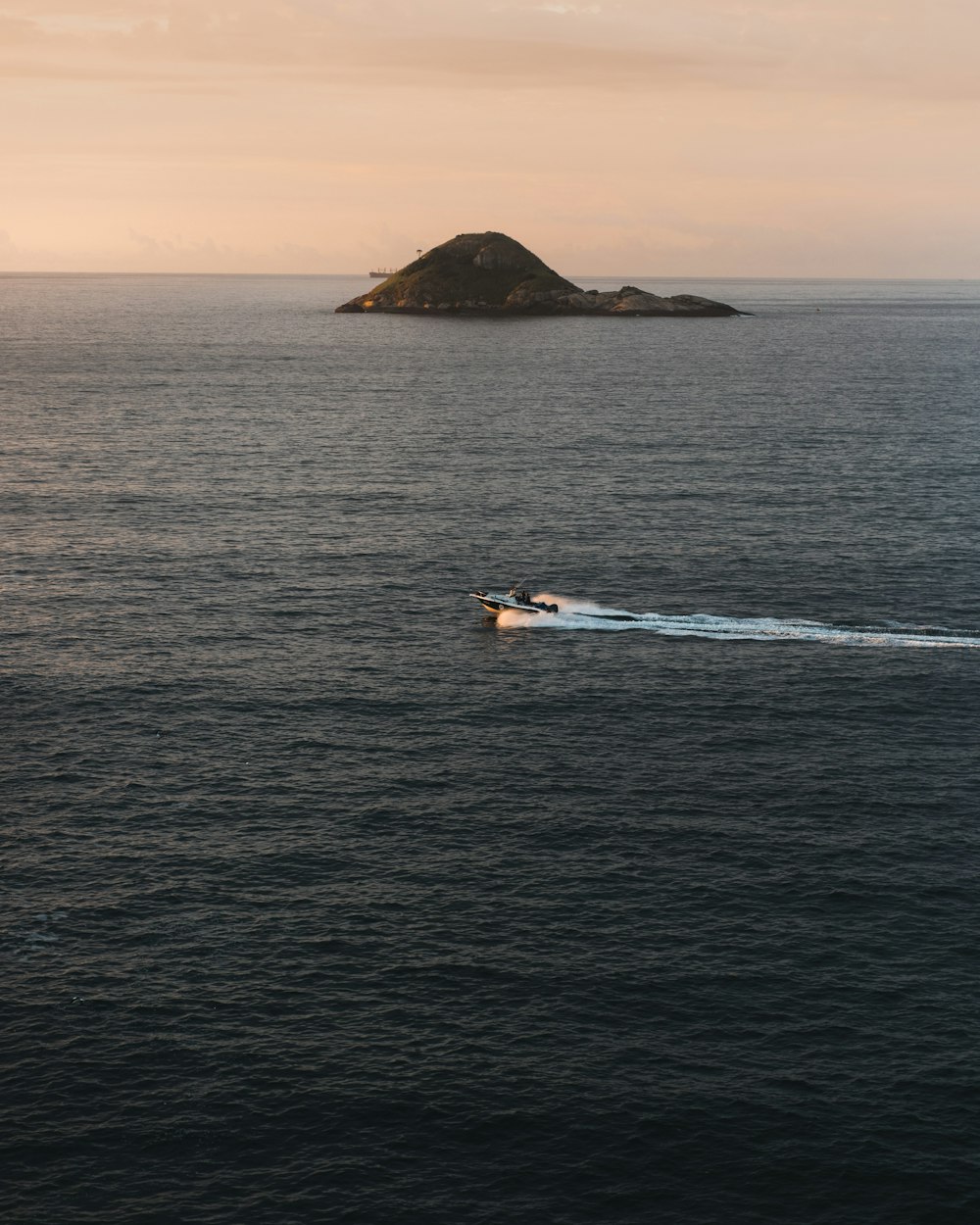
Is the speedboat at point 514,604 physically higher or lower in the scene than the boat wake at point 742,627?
higher

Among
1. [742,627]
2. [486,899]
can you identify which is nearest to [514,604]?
[742,627]

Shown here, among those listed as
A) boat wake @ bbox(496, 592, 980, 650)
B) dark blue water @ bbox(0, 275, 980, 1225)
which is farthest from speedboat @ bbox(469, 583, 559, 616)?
dark blue water @ bbox(0, 275, 980, 1225)

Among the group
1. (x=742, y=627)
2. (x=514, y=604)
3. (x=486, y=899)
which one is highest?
(x=514, y=604)

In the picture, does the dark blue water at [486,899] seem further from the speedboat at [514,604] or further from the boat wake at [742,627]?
the speedboat at [514,604]

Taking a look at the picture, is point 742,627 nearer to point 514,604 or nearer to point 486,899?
point 514,604

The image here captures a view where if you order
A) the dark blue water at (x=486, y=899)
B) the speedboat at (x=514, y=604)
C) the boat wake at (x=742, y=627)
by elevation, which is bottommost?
the dark blue water at (x=486, y=899)

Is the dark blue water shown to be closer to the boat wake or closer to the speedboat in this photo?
the boat wake

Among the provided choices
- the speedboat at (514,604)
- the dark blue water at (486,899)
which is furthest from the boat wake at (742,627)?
the dark blue water at (486,899)
